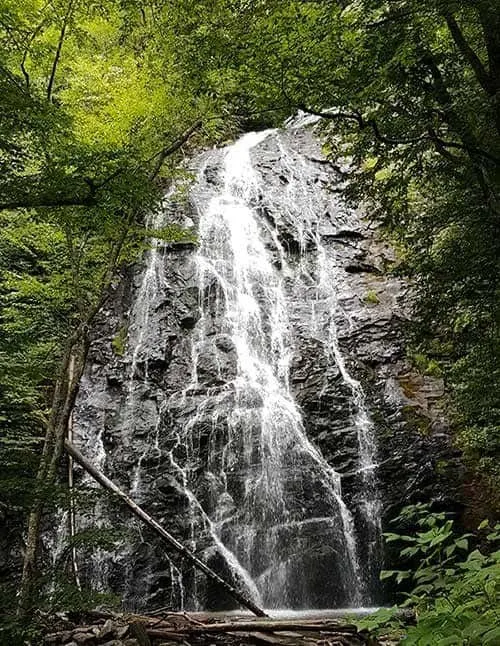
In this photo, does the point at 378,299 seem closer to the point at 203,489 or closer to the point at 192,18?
the point at 203,489

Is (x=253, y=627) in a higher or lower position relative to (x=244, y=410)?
lower

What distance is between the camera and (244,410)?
10.9 meters

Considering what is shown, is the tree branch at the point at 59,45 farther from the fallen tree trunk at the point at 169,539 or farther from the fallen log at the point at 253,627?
the fallen log at the point at 253,627

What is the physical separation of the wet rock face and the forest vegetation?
6.05 ft

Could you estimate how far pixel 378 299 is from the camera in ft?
44.8

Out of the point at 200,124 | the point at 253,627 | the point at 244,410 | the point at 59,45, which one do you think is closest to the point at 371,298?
the point at 244,410

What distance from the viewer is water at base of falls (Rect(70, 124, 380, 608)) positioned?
346 inches

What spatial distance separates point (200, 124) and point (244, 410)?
544 cm

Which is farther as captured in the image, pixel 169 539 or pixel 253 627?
pixel 169 539

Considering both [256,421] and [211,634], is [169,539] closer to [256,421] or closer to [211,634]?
[211,634]

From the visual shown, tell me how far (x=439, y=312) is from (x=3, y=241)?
7.04m

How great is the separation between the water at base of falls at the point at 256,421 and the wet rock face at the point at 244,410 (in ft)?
0.11

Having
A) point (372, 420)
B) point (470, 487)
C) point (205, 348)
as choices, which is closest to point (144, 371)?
point (205, 348)

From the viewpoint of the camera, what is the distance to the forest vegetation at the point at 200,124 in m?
4.86
